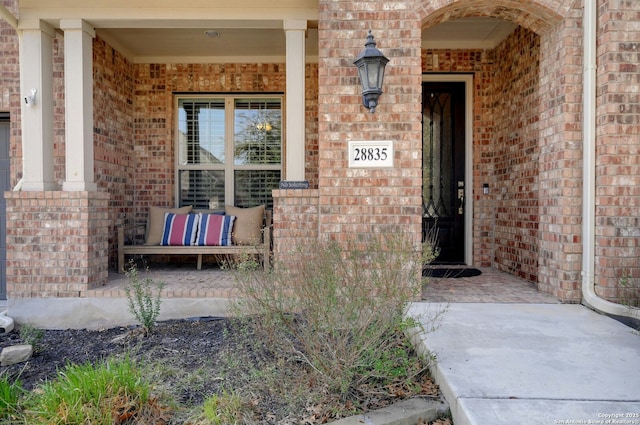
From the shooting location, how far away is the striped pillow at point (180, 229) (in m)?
5.73

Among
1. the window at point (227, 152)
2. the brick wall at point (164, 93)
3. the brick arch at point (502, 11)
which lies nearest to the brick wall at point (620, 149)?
the brick arch at point (502, 11)

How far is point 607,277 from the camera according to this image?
3.89 meters

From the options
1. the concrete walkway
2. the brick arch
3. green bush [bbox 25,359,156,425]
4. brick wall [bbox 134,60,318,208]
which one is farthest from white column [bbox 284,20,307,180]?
green bush [bbox 25,359,156,425]

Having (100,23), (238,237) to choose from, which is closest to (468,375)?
(238,237)

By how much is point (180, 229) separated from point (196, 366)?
296 cm

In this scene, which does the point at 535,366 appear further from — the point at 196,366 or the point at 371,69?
the point at 371,69

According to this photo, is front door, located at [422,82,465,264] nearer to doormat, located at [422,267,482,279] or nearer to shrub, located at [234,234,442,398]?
doormat, located at [422,267,482,279]

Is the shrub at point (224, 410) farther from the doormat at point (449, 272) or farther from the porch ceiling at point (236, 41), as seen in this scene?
the porch ceiling at point (236, 41)

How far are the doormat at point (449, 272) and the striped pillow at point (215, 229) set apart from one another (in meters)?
2.53

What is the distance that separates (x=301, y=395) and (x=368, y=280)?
0.90 m

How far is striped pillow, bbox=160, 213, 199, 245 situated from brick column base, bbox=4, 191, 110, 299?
135 centimetres

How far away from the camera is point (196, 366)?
10.3ft

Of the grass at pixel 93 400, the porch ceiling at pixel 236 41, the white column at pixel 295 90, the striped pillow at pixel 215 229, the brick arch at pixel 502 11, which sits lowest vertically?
the grass at pixel 93 400

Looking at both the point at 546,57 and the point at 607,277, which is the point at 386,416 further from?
the point at 546,57
